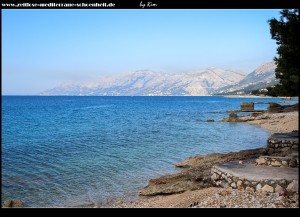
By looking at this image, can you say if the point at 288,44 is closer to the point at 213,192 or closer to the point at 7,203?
the point at 213,192

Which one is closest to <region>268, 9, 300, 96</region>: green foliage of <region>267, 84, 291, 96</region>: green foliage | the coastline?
<region>267, 84, 291, 96</region>: green foliage

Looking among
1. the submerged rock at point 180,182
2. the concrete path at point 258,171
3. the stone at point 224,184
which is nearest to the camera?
the concrete path at point 258,171

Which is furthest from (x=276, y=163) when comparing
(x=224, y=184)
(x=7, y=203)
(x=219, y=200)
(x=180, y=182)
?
(x=7, y=203)

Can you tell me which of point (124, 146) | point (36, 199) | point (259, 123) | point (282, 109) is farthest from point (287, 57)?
point (282, 109)

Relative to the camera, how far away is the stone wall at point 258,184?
42.4ft

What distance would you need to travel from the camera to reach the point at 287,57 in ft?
49.9

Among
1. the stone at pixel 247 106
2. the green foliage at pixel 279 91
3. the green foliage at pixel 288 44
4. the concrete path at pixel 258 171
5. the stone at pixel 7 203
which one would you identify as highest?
the green foliage at pixel 288 44

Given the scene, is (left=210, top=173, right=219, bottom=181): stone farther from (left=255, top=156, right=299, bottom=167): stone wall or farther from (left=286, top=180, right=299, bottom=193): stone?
(left=286, top=180, right=299, bottom=193): stone

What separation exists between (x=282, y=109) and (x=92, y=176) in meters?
61.6

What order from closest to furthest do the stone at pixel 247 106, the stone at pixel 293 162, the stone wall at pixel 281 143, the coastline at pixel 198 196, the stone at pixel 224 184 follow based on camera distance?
the coastline at pixel 198 196 < the stone at pixel 224 184 < the stone at pixel 293 162 < the stone wall at pixel 281 143 < the stone at pixel 247 106

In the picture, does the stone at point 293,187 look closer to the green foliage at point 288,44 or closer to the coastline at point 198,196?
the coastline at point 198,196

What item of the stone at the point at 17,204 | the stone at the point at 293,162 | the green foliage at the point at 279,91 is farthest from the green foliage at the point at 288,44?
the stone at the point at 17,204

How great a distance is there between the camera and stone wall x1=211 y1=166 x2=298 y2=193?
1291 centimetres

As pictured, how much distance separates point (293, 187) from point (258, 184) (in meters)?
1.43
